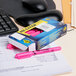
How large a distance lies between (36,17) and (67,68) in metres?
0.29

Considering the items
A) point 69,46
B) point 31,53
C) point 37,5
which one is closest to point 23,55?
point 31,53

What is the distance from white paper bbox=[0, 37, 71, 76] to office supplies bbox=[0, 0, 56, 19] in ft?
0.86

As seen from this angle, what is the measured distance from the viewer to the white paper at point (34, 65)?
468mm

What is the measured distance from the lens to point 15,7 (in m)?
0.83

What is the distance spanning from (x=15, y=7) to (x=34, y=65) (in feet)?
1.31

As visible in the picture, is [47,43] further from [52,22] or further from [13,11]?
[13,11]

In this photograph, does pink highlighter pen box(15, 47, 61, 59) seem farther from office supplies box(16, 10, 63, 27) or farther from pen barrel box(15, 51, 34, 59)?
office supplies box(16, 10, 63, 27)

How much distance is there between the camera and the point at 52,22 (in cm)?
64

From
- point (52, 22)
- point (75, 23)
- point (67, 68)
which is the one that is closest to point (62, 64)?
point (67, 68)

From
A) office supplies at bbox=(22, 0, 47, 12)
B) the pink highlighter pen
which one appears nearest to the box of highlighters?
the pink highlighter pen

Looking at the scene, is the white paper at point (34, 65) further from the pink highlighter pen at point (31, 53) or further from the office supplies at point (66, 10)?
the office supplies at point (66, 10)

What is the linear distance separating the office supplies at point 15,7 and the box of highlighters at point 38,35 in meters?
0.18

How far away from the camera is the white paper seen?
0.47 m

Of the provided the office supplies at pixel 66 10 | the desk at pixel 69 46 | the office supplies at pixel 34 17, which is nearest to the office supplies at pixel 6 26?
the office supplies at pixel 34 17
